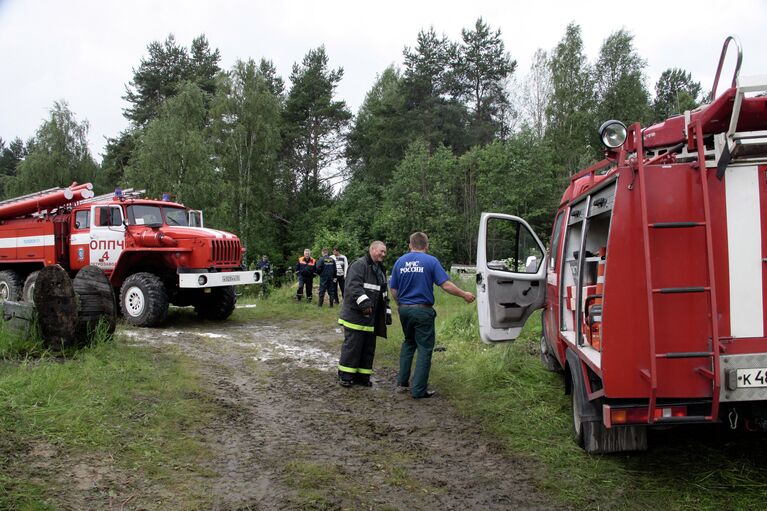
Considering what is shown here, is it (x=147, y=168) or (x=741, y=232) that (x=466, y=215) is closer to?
(x=147, y=168)

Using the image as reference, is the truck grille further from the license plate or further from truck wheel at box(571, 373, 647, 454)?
the license plate

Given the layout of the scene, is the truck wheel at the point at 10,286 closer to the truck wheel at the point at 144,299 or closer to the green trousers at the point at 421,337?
the truck wheel at the point at 144,299

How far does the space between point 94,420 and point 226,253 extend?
20.9 ft

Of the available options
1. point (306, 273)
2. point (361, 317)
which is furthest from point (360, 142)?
point (361, 317)

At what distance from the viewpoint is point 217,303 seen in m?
11.3

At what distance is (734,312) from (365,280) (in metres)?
3.87

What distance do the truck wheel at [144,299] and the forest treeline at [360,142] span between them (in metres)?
16.0

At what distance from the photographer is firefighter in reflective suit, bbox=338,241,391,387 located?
623cm

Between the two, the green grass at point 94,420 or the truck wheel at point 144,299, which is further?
the truck wheel at point 144,299

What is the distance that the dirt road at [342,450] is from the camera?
3406mm

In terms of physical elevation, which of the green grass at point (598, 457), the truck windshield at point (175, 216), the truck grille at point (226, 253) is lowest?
the green grass at point (598, 457)

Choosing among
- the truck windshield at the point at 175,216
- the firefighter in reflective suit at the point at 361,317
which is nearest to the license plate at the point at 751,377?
the firefighter in reflective suit at the point at 361,317

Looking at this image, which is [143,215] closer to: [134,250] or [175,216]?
[175,216]

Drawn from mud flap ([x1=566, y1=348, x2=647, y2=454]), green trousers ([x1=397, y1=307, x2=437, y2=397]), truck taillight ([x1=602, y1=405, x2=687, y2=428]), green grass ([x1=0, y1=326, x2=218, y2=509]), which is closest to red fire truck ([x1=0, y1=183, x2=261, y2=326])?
green grass ([x1=0, y1=326, x2=218, y2=509])
